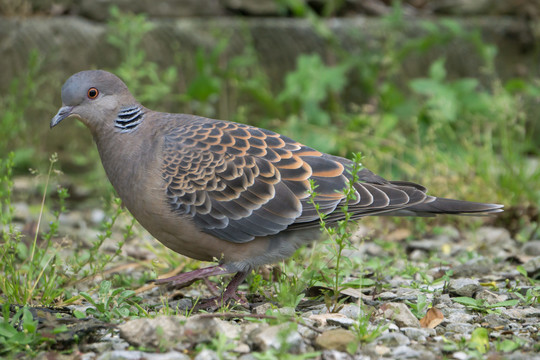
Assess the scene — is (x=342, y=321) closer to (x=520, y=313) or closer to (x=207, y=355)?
(x=207, y=355)

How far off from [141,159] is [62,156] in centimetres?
363

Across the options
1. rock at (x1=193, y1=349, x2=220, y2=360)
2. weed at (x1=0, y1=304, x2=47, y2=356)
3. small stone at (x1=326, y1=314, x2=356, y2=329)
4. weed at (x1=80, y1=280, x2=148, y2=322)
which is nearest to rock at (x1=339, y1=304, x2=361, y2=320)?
small stone at (x1=326, y1=314, x2=356, y2=329)

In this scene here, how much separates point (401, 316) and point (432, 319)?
0.15 metres

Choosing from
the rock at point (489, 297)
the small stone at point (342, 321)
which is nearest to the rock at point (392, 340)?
the small stone at point (342, 321)

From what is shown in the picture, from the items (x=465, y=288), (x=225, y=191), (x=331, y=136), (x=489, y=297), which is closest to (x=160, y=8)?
(x=331, y=136)

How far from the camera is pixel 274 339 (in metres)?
2.76

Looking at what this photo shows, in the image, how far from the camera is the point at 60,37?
22.5 ft

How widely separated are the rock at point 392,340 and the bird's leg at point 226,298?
94cm

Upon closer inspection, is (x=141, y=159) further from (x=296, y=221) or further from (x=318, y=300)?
(x=318, y=300)

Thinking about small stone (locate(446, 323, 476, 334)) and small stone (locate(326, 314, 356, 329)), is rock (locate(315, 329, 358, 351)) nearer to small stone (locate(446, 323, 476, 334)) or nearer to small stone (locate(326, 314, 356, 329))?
small stone (locate(326, 314, 356, 329))

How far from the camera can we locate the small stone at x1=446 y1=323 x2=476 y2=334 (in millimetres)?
3123

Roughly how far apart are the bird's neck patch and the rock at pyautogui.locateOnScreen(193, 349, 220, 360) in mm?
1623

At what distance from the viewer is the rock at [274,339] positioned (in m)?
2.73

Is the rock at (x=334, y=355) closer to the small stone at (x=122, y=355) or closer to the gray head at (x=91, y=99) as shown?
the small stone at (x=122, y=355)
